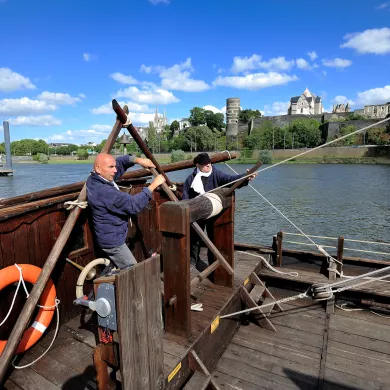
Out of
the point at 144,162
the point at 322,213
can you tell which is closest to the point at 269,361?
the point at 144,162

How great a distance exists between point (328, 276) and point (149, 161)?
12.7 ft

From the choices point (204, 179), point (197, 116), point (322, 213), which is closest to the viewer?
point (204, 179)

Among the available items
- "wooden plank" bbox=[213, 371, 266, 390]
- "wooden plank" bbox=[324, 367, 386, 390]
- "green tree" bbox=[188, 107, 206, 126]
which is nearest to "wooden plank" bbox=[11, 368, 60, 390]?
"wooden plank" bbox=[213, 371, 266, 390]

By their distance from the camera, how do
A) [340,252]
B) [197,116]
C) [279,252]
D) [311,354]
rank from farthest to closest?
[197,116] < [279,252] < [340,252] < [311,354]

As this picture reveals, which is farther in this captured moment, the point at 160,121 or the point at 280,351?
the point at 160,121

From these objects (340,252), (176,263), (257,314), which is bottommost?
(257,314)

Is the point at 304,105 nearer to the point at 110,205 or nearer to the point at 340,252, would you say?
the point at 340,252

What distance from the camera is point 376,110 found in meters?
96.9

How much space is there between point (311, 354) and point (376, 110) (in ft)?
367

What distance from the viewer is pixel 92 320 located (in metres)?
3.75

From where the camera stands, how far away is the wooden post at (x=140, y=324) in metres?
1.86

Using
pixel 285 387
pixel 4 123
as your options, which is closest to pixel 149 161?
pixel 285 387

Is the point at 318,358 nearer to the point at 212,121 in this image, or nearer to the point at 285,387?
the point at 285,387

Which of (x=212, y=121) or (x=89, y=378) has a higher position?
(x=212, y=121)
